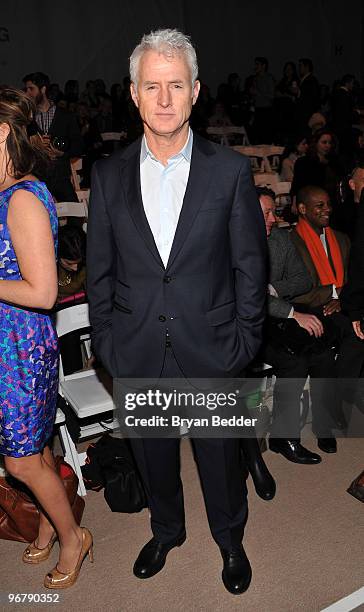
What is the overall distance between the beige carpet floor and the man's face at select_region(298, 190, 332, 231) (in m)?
1.46

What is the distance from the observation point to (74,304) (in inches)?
130

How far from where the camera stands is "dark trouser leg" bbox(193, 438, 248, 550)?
7.45 ft

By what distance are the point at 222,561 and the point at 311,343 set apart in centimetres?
122

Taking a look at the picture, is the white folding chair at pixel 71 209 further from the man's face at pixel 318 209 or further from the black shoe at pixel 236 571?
the black shoe at pixel 236 571

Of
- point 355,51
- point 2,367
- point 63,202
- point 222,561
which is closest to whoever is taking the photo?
point 2,367

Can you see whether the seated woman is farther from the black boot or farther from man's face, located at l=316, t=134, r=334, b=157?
the black boot

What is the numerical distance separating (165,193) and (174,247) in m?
0.19

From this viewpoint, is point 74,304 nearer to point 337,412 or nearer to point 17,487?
point 17,487

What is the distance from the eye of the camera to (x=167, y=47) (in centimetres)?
189

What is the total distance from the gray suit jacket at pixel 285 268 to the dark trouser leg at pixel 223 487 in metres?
1.35

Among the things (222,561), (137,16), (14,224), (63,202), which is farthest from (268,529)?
(137,16)

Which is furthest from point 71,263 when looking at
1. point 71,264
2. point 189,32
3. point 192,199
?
point 189,32

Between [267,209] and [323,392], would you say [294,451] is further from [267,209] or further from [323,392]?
[267,209]

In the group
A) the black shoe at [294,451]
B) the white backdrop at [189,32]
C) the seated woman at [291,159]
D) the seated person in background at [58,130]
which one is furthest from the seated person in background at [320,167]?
the white backdrop at [189,32]
